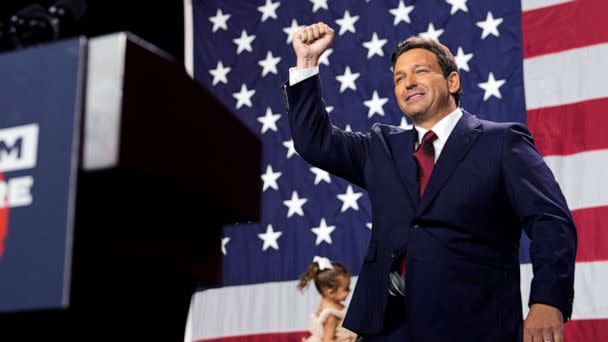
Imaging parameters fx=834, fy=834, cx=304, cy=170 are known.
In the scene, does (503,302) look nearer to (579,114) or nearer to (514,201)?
(514,201)

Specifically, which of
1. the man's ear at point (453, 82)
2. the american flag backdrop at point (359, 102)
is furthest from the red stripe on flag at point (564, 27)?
the man's ear at point (453, 82)

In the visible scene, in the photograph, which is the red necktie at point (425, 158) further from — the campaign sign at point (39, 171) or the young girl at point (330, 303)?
the young girl at point (330, 303)

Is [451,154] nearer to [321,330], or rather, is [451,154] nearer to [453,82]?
[453,82]

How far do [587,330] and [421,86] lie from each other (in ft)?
8.02

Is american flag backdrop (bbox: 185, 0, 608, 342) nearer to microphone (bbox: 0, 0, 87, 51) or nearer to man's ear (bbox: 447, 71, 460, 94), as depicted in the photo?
man's ear (bbox: 447, 71, 460, 94)

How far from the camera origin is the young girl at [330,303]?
4.41 m

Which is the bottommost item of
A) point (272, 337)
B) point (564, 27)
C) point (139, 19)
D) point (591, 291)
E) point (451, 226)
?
point (272, 337)

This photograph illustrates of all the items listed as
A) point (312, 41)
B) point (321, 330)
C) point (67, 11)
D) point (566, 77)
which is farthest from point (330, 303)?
point (67, 11)

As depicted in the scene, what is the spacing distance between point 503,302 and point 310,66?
2.17 feet

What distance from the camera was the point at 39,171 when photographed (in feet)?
2.99

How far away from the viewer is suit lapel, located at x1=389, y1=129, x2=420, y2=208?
183 cm

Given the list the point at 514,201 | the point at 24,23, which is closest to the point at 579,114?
the point at 514,201

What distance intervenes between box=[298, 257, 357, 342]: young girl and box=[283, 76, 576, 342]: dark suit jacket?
Result: 256 cm

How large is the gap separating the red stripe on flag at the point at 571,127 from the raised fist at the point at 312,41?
8.86 feet
